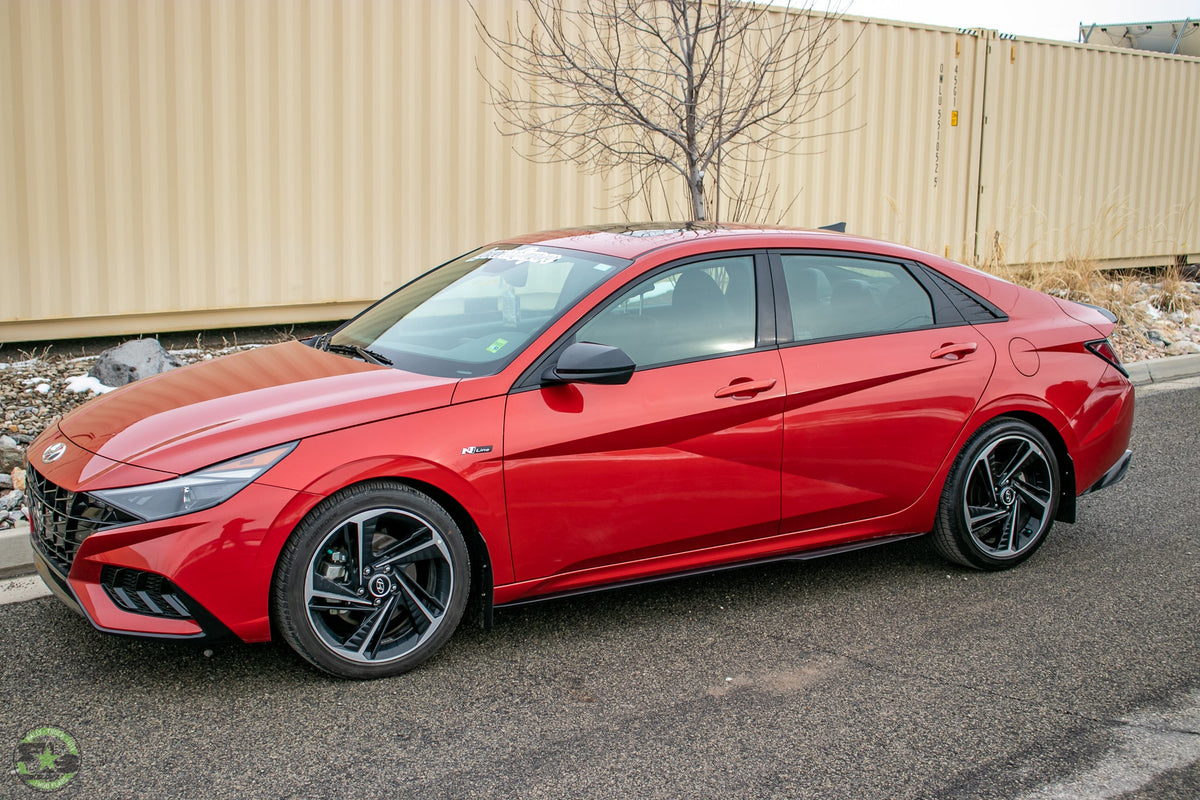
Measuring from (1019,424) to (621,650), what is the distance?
2.19 metres

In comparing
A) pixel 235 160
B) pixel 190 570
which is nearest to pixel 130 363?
pixel 235 160

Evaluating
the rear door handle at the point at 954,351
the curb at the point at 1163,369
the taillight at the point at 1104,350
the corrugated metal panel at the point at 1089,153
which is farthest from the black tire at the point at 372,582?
the corrugated metal panel at the point at 1089,153

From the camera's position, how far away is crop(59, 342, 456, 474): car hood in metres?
3.66

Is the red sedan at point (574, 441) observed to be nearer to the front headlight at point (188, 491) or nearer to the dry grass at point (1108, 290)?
the front headlight at point (188, 491)

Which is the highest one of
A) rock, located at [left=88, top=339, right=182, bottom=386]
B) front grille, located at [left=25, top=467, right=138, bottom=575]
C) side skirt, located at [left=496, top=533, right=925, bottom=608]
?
rock, located at [left=88, top=339, right=182, bottom=386]

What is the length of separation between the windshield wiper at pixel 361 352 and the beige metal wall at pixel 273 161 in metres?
4.74

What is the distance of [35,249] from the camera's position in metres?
8.30

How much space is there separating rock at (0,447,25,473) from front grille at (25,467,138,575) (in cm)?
236

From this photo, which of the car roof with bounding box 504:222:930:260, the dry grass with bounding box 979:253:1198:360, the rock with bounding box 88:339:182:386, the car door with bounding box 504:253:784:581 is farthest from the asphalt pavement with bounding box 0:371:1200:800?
the dry grass with bounding box 979:253:1198:360

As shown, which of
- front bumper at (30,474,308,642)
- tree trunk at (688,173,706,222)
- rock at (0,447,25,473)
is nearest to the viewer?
front bumper at (30,474,308,642)

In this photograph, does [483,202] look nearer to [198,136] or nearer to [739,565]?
[198,136]

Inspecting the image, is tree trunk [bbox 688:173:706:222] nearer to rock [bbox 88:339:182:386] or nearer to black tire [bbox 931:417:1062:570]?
rock [bbox 88:339:182:386]

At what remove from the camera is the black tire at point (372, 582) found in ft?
12.0

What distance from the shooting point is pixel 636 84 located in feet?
30.6
